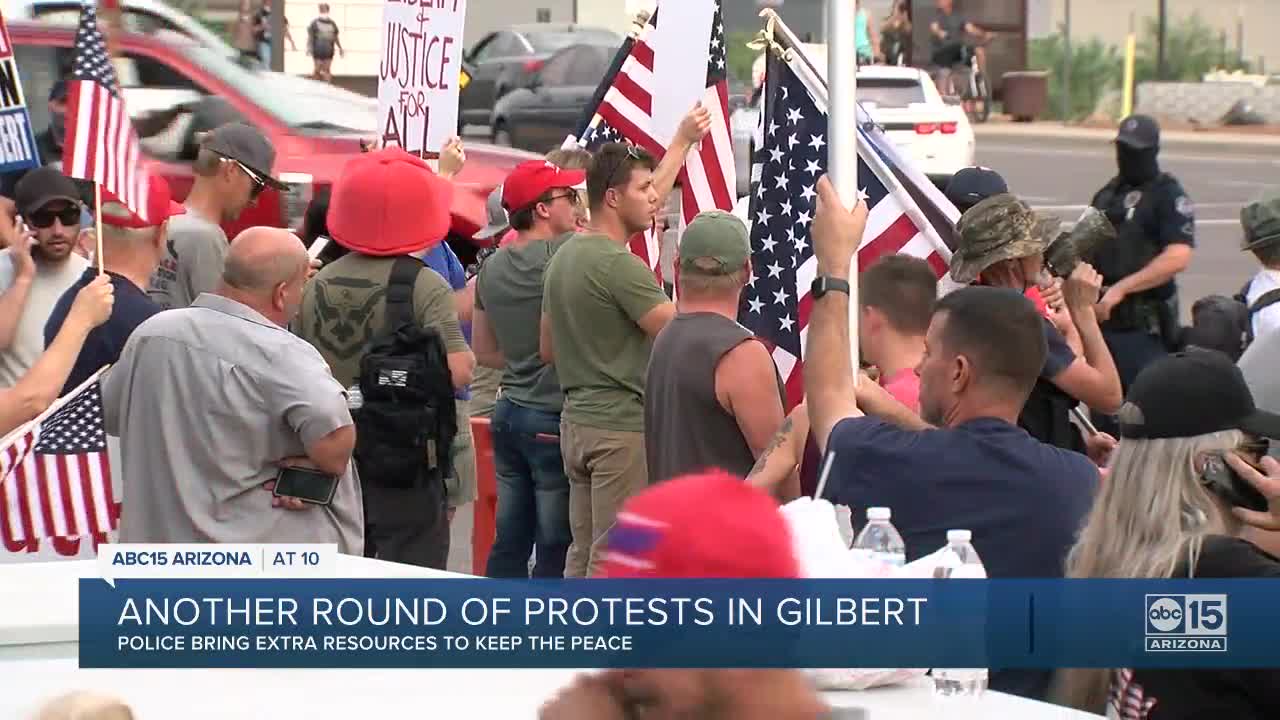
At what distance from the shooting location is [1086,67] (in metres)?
43.0

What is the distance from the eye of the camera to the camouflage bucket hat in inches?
232

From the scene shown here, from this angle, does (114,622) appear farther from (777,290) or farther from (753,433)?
(777,290)

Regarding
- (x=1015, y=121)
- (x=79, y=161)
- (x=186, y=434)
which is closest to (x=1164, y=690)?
(x=186, y=434)

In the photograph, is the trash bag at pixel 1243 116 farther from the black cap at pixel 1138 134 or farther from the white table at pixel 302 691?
the white table at pixel 302 691

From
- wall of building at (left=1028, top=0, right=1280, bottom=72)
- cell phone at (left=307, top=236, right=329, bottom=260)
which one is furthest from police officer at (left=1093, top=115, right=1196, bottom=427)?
wall of building at (left=1028, top=0, right=1280, bottom=72)

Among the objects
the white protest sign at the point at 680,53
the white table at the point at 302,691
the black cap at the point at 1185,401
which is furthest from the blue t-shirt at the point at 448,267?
the black cap at the point at 1185,401

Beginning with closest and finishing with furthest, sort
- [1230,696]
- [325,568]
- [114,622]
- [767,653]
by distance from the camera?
1. [767,653]
2. [1230,696]
3. [114,622]
4. [325,568]

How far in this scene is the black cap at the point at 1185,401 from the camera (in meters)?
3.86

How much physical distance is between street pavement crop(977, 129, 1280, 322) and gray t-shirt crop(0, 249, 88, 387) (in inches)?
427

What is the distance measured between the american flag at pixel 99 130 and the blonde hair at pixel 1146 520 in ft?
10.9

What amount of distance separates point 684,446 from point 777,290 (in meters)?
0.67

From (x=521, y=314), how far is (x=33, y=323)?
174 centimetres

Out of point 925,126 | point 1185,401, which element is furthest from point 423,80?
point 925,126

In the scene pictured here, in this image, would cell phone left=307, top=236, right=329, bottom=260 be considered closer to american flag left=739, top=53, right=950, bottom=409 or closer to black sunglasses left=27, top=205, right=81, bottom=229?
black sunglasses left=27, top=205, right=81, bottom=229
